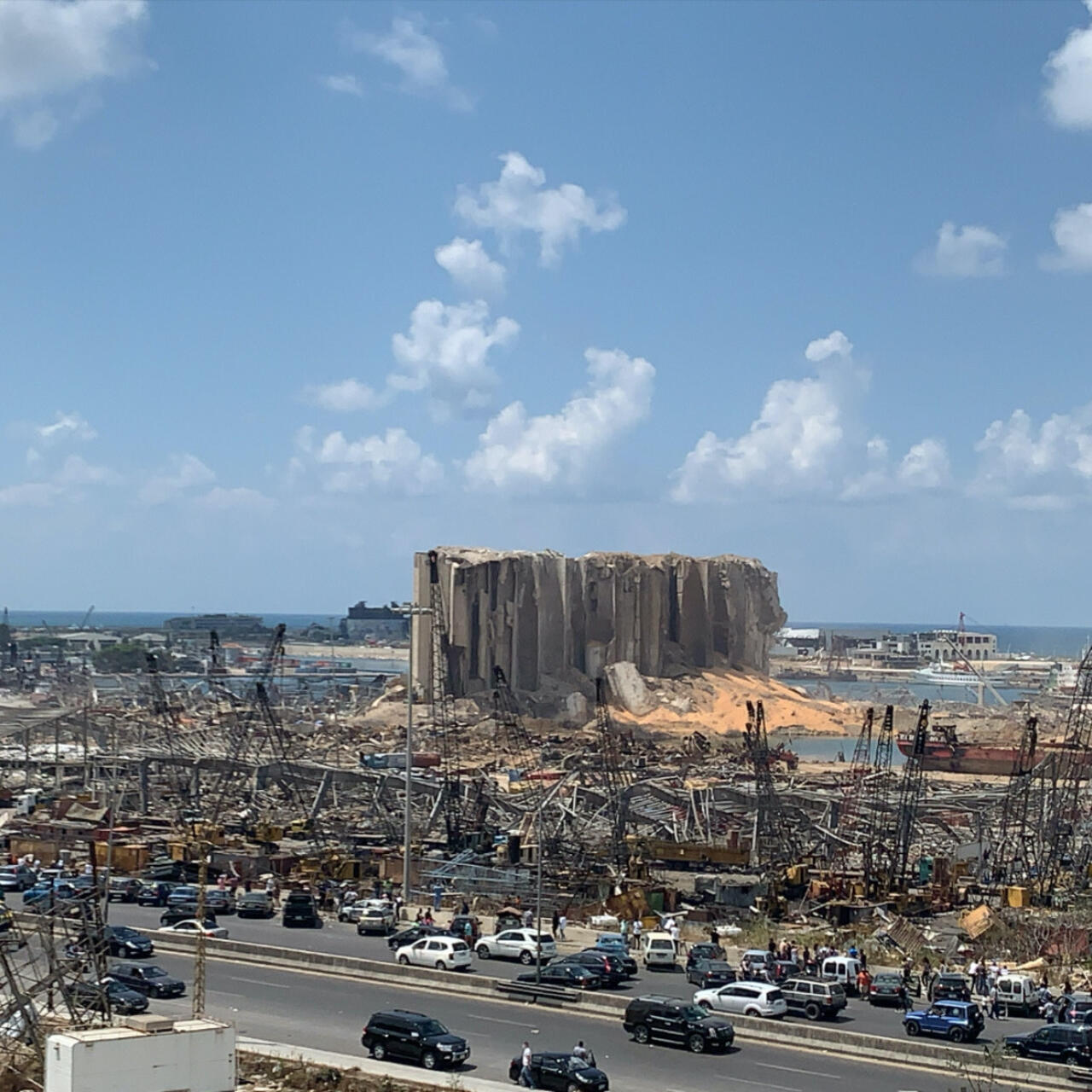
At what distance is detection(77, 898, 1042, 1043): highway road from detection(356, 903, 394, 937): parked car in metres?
0.29

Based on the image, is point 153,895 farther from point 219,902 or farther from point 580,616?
point 580,616

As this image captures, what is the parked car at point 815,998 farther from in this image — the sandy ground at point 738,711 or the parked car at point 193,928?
the sandy ground at point 738,711

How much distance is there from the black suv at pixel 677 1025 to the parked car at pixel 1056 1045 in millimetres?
4390

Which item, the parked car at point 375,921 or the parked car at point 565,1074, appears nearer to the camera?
the parked car at point 565,1074

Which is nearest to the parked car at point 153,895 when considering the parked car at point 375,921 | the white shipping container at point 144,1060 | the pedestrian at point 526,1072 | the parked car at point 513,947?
the parked car at point 375,921

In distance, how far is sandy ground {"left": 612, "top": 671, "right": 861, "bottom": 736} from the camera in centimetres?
13662

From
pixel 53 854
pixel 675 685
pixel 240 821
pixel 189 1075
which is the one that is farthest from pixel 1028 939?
pixel 675 685

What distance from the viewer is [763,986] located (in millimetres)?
27984

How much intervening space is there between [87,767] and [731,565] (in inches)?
3773

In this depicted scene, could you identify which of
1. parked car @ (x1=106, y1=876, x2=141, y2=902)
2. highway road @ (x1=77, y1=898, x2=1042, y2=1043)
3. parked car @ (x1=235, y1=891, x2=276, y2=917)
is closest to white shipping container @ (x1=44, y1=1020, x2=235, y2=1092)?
highway road @ (x1=77, y1=898, x2=1042, y2=1043)

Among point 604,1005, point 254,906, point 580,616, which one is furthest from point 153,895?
point 580,616

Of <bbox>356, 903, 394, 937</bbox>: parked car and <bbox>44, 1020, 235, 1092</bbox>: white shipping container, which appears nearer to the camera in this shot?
<bbox>44, 1020, 235, 1092</bbox>: white shipping container

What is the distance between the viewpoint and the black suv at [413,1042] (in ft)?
77.9

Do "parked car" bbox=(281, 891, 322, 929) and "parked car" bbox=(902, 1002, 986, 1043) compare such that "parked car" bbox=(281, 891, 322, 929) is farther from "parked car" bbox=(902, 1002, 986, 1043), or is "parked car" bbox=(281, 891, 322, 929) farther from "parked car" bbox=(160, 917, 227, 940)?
"parked car" bbox=(902, 1002, 986, 1043)
